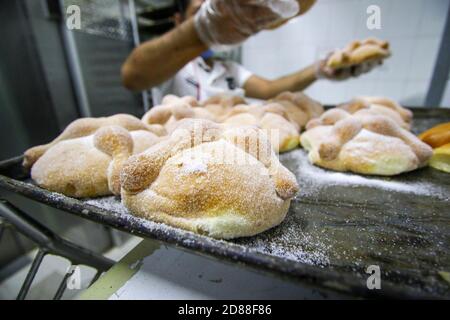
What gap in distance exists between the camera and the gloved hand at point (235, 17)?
1.10 metres

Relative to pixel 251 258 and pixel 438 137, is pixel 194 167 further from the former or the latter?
pixel 438 137

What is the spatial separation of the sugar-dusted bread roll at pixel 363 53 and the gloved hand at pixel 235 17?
0.60 meters

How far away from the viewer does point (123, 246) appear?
6.59 ft

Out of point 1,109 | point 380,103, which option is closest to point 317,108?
point 380,103

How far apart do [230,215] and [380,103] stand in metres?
1.29

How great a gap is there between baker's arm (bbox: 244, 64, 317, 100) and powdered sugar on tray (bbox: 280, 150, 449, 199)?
146cm

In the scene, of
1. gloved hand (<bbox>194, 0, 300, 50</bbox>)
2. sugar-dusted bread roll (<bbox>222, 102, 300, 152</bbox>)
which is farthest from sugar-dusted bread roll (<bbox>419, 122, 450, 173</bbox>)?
gloved hand (<bbox>194, 0, 300, 50</bbox>)

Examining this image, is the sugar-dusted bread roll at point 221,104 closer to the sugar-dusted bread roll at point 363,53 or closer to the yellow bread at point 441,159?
the sugar-dusted bread roll at point 363,53

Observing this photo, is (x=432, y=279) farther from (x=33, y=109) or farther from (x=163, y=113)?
(x=33, y=109)

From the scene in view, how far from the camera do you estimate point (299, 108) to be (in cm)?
141

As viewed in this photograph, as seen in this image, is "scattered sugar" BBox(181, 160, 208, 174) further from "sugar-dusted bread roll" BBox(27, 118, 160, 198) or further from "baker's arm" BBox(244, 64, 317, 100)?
"baker's arm" BBox(244, 64, 317, 100)

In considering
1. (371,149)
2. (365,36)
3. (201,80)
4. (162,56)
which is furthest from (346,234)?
(365,36)

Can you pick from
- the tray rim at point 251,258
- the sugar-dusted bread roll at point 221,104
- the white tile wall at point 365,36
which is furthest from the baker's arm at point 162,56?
the white tile wall at point 365,36

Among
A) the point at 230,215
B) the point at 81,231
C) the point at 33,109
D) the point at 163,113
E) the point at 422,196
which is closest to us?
the point at 230,215
